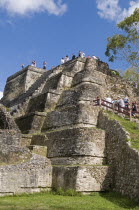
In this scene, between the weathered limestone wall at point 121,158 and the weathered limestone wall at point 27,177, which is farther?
the weathered limestone wall at point 27,177

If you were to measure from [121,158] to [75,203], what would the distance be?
11.2ft

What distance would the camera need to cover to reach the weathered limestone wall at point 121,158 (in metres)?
11.6

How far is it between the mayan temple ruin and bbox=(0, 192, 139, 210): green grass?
21.3 inches

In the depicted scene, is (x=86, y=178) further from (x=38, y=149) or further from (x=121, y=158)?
(x=38, y=149)

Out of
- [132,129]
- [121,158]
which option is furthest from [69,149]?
[132,129]

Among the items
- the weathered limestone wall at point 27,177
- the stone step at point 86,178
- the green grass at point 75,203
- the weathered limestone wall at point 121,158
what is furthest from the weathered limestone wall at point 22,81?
the green grass at point 75,203

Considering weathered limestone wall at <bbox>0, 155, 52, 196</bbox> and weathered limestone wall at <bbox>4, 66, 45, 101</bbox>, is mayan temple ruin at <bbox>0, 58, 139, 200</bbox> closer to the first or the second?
weathered limestone wall at <bbox>0, 155, 52, 196</bbox>

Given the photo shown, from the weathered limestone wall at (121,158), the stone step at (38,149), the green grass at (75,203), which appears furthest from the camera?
the stone step at (38,149)

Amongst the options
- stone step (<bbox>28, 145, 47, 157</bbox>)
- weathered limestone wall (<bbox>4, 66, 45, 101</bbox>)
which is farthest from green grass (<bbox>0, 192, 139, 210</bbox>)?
weathered limestone wall (<bbox>4, 66, 45, 101</bbox>)

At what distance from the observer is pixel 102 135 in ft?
48.2

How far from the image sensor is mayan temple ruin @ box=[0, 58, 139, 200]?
41.9 ft

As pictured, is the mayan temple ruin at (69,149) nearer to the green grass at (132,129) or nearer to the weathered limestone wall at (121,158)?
the weathered limestone wall at (121,158)

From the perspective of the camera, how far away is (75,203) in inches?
421

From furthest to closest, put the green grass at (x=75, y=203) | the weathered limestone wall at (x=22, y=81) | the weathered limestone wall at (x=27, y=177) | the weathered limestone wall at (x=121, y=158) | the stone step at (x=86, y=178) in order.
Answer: the weathered limestone wall at (x=22, y=81)
the stone step at (x=86, y=178)
the weathered limestone wall at (x=27, y=177)
the weathered limestone wall at (x=121, y=158)
the green grass at (x=75, y=203)
